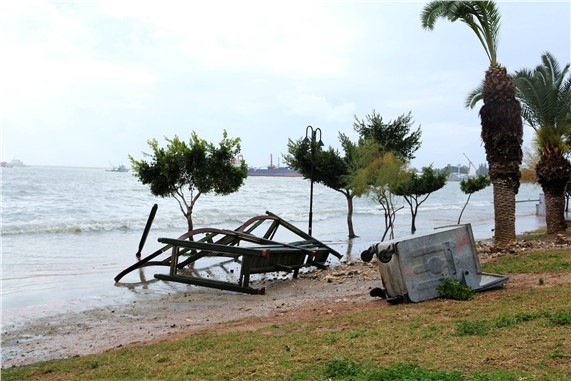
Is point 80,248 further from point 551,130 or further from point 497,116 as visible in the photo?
point 551,130

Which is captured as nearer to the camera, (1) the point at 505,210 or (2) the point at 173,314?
(2) the point at 173,314

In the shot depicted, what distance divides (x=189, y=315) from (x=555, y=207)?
1600 cm

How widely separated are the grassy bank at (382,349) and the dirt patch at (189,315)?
0.97 meters

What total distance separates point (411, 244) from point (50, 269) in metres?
15.0

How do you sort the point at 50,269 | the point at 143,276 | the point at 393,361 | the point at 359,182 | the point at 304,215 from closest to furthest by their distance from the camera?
the point at 393,361 < the point at 143,276 < the point at 50,269 < the point at 359,182 < the point at 304,215

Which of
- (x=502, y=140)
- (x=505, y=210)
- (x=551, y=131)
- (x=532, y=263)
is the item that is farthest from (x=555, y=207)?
(x=532, y=263)

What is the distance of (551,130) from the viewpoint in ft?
69.0

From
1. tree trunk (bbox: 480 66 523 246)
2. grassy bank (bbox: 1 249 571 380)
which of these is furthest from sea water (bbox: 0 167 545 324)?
tree trunk (bbox: 480 66 523 246)

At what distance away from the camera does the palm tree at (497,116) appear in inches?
672

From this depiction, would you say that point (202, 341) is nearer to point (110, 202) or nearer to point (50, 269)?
point (50, 269)

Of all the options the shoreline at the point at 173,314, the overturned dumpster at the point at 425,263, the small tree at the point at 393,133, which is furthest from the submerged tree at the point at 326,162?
→ the overturned dumpster at the point at 425,263

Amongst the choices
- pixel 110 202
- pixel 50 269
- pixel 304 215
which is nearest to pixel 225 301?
pixel 50 269

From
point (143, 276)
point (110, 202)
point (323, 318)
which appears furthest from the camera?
point (110, 202)

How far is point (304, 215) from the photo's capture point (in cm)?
5422
